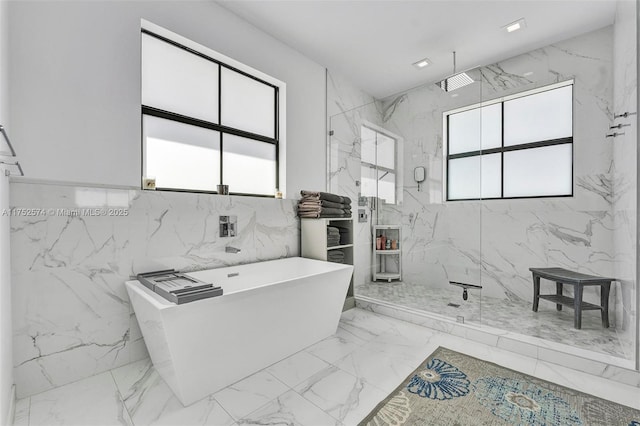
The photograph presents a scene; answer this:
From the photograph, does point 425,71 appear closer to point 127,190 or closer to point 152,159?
point 152,159

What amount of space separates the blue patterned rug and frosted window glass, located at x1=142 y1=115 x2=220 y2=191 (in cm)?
223

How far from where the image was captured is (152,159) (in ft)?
7.71

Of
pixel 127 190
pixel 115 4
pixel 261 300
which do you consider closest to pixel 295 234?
pixel 261 300

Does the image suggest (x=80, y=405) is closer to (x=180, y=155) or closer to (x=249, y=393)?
(x=249, y=393)

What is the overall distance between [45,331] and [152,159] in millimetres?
1336

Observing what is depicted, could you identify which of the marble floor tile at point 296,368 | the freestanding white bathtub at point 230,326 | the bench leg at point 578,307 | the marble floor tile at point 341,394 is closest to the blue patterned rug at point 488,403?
the marble floor tile at point 341,394

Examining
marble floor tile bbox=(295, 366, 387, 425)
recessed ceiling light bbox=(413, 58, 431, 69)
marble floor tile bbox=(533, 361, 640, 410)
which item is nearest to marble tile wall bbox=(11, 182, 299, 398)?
marble floor tile bbox=(295, 366, 387, 425)

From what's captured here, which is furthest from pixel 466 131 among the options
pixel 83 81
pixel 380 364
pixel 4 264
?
pixel 4 264

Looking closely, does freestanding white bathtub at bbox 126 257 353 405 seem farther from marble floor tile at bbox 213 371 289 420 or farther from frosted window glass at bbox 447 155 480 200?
frosted window glass at bbox 447 155 480 200

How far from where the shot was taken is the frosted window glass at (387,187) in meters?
3.44

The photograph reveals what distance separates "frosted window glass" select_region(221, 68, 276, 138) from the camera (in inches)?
111

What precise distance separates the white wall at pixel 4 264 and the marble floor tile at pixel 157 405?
0.51 meters

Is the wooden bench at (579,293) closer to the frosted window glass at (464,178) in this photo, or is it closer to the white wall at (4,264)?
the frosted window glass at (464,178)

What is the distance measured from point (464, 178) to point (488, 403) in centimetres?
214
